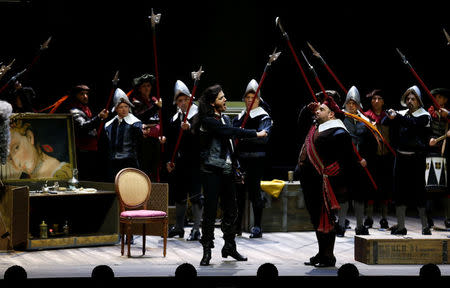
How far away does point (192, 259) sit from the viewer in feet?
22.8

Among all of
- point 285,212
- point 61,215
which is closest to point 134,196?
point 61,215

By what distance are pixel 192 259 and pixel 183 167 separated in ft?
5.41

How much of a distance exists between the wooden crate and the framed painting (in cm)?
347

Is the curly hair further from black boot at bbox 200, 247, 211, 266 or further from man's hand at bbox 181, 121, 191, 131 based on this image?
man's hand at bbox 181, 121, 191, 131

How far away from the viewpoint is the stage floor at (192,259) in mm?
6062

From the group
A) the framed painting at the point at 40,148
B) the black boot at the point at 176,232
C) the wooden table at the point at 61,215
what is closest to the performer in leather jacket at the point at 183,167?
the black boot at the point at 176,232

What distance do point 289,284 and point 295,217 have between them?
13.9ft

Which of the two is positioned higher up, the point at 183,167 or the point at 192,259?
the point at 183,167

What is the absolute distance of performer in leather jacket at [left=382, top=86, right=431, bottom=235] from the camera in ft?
26.3

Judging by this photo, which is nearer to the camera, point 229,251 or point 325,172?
point 325,172

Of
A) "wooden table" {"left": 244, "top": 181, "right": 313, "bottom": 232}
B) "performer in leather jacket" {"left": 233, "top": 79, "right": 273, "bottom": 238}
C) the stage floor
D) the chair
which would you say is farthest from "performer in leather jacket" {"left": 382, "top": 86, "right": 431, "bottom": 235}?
the chair

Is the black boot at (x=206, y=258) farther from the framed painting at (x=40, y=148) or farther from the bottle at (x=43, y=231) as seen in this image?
the framed painting at (x=40, y=148)

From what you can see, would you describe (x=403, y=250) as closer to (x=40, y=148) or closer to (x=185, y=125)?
(x=185, y=125)

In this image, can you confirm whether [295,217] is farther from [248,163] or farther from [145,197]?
[145,197]
